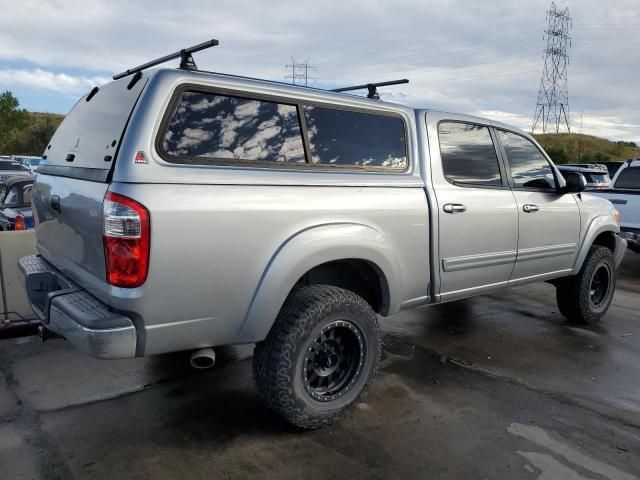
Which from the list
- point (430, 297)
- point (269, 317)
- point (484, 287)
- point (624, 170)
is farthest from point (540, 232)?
point (624, 170)

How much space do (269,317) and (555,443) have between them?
1862 millimetres

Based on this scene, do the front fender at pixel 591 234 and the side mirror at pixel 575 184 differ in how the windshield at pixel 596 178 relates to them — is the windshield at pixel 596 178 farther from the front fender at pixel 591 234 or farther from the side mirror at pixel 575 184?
the side mirror at pixel 575 184

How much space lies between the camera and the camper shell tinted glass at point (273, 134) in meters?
2.79

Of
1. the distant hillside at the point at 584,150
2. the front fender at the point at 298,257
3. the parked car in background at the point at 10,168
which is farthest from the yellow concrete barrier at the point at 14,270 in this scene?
the distant hillside at the point at 584,150

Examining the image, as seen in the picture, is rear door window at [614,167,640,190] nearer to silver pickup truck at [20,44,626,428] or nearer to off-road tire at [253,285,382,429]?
silver pickup truck at [20,44,626,428]

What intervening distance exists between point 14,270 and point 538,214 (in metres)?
4.84

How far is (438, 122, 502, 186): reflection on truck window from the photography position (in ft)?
13.4

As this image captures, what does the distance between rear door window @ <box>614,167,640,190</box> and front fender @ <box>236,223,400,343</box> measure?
716cm

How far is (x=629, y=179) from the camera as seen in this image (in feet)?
29.1

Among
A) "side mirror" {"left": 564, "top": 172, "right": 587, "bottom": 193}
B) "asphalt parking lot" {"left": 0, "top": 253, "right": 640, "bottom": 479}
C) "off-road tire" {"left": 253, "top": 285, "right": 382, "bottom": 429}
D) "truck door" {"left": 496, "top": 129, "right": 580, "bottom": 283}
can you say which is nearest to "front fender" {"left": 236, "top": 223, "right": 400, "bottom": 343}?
"off-road tire" {"left": 253, "top": 285, "right": 382, "bottom": 429}

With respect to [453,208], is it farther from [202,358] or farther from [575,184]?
[202,358]

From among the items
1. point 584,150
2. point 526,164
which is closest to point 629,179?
point 526,164

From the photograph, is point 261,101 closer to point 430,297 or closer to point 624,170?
point 430,297

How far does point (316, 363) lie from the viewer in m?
3.34
